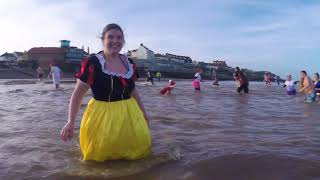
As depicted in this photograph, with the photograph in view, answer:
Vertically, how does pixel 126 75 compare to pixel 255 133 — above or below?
above

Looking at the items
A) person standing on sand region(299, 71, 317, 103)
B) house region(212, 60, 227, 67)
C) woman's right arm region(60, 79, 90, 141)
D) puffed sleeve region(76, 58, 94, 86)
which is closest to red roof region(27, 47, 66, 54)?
house region(212, 60, 227, 67)

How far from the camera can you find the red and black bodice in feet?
16.5

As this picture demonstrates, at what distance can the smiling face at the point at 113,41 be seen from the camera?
16.7ft

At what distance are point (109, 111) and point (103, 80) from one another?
13.9 inches

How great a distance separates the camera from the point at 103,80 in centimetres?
509

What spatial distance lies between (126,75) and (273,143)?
2.55m

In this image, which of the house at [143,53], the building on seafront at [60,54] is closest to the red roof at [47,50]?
the building on seafront at [60,54]

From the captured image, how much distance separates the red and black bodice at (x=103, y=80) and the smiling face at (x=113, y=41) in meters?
0.13

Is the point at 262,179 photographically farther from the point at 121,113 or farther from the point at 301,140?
the point at 301,140

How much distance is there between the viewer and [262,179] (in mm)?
4496

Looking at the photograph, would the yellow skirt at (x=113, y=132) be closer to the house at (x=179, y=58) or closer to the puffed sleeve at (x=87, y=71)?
the puffed sleeve at (x=87, y=71)

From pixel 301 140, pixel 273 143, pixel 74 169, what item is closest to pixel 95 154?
pixel 74 169

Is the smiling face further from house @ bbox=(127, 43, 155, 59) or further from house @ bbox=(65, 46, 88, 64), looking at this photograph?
house @ bbox=(127, 43, 155, 59)

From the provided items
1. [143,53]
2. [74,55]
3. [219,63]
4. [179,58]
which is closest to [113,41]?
[74,55]
